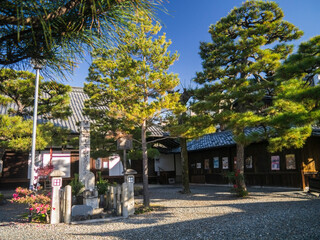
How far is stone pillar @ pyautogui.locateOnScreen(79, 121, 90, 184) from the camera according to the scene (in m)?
9.38

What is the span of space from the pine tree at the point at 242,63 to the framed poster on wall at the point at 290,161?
3.41 meters

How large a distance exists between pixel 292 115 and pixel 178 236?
149 inches

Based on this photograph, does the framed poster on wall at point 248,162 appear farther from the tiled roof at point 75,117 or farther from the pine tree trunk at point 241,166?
the tiled roof at point 75,117

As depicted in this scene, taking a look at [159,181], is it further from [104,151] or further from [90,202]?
[90,202]

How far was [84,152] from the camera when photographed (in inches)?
383

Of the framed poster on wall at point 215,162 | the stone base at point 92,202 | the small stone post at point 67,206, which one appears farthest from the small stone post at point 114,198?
the framed poster on wall at point 215,162

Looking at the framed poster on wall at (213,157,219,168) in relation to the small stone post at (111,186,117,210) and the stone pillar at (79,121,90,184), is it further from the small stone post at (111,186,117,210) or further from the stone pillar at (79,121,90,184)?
the small stone post at (111,186,117,210)

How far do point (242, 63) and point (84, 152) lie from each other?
7.32m

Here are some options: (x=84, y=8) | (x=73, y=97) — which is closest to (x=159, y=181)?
(x=73, y=97)

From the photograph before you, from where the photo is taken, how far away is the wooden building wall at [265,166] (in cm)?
1147

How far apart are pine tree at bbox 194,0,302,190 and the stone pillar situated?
450 cm

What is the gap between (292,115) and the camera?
5.85 m

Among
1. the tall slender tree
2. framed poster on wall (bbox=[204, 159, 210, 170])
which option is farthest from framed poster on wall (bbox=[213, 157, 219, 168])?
the tall slender tree

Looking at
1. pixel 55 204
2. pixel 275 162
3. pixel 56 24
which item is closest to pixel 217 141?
pixel 275 162
